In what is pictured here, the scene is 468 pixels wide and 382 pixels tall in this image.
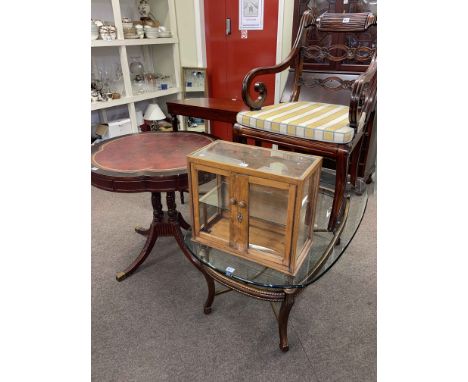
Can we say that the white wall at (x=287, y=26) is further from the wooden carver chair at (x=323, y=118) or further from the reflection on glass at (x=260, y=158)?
the reflection on glass at (x=260, y=158)

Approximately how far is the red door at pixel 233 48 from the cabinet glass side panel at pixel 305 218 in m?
2.08

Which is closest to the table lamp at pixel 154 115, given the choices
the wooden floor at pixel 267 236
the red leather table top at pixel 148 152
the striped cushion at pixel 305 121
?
the red leather table top at pixel 148 152

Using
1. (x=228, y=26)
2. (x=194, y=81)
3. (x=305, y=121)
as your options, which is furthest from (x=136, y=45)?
(x=305, y=121)

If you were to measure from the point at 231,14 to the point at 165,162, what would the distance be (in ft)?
7.05

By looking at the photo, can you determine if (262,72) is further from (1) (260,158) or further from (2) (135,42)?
(2) (135,42)

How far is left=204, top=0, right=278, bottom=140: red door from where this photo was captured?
9.16 ft

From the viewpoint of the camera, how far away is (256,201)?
106cm

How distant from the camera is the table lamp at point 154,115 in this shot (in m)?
3.31

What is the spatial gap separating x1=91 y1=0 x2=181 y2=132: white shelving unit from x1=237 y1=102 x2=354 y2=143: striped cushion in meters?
1.79

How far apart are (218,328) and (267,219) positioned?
24.4 inches

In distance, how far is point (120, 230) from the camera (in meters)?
2.14

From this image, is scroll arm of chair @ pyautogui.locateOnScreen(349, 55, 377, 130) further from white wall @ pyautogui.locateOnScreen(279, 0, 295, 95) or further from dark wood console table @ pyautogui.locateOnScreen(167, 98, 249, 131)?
white wall @ pyautogui.locateOnScreen(279, 0, 295, 95)

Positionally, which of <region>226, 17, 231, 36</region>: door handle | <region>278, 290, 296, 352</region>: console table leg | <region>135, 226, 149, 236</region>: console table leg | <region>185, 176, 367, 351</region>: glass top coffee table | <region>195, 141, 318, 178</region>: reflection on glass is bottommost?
<region>135, 226, 149, 236</region>: console table leg

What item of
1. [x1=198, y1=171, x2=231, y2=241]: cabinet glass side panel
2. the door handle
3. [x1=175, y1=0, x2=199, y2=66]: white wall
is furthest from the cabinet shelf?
[x1=198, y1=171, x2=231, y2=241]: cabinet glass side panel
